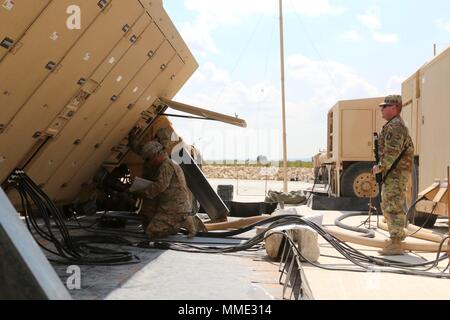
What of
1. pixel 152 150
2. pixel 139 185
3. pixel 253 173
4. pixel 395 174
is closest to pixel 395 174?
pixel 395 174

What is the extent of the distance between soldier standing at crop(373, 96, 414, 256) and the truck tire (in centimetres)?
601

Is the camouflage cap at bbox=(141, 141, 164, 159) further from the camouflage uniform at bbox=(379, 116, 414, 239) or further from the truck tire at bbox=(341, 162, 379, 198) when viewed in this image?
the truck tire at bbox=(341, 162, 379, 198)

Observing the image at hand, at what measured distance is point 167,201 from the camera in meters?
6.07

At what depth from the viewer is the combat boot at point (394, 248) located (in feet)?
19.6

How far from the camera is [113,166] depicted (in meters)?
7.91

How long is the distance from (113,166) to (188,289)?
15.6 feet

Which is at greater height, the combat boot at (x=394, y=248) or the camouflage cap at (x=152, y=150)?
the camouflage cap at (x=152, y=150)

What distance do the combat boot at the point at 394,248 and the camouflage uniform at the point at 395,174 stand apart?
0.06m

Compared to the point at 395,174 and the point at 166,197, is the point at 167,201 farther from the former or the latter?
the point at 395,174

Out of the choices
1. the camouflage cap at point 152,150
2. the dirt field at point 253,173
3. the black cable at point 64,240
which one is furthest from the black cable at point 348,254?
the dirt field at point 253,173

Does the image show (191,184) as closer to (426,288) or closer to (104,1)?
(104,1)

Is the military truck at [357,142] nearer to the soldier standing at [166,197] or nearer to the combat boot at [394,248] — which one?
the combat boot at [394,248]

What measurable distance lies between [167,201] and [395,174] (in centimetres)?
255
